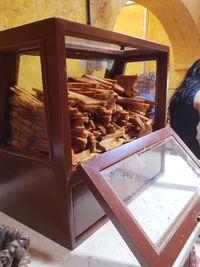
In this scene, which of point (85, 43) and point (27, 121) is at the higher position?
point (85, 43)

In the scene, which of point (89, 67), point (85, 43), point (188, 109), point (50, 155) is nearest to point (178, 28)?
point (188, 109)

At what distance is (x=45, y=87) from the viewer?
0.53m

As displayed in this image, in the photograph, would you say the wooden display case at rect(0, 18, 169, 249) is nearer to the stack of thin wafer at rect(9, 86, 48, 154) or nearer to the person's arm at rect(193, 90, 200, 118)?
the stack of thin wafer at rect(9, 86, 48, 154)

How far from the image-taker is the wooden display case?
1.67 ft

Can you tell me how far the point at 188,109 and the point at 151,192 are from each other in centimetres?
91

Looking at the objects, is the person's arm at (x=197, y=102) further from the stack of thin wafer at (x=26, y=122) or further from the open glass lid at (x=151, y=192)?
the stack of thin wafer at (x=26, y=122)

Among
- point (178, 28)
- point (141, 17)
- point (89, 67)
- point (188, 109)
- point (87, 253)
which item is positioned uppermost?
point (141, 17)

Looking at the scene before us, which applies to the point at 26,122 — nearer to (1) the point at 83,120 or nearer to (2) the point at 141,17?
(1) the point at 83,120

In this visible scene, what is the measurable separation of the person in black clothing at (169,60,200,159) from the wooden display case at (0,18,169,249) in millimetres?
789

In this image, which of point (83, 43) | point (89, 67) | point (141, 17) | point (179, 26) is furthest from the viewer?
point (141, 17)

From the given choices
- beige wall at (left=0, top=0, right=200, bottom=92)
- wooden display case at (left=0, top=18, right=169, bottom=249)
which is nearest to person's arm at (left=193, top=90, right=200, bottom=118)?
beige wall at (left=0, top=0, right=200, bottom=92)

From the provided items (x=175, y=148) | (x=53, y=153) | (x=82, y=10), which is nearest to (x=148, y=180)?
(x=175, y=148)

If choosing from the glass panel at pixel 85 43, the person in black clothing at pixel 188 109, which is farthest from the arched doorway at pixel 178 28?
the glass panel at pixel 85 43

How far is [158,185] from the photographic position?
81 cm
